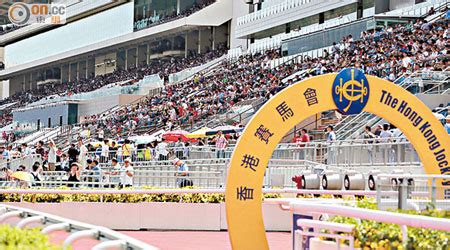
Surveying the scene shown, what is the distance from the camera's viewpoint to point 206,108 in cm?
4909

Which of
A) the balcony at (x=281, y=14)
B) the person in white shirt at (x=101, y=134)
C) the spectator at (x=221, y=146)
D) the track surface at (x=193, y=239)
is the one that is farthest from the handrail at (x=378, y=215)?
the balcony at (x=281, y=14)

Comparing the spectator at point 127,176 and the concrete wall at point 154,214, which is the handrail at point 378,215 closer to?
the concrete wall at point 154,214

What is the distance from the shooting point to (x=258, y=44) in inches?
2511

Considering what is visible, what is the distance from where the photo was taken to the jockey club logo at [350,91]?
12.4m

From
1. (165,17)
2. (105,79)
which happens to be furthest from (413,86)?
(105,79)

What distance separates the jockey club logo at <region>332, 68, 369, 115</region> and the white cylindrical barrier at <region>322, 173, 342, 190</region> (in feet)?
15.0

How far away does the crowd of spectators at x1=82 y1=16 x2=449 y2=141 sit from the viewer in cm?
3344

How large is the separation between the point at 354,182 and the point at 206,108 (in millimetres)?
32259

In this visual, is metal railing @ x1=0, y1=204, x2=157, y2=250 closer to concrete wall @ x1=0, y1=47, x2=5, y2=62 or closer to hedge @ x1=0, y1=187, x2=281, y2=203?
hedge @ x1=0, y1=187, x2=281, y2=203

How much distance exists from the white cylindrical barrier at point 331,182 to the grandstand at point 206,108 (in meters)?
0.02

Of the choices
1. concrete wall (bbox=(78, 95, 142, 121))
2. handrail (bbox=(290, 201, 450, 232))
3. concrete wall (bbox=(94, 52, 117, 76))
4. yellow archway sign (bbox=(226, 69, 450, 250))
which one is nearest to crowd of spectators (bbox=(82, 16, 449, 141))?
concrete wall (bbox=(78, 95, 142, 121))

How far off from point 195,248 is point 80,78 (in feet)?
269

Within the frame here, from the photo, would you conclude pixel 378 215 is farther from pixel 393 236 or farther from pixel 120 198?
pixel 120 198

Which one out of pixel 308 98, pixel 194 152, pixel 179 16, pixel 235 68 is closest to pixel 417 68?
pixel 194 152
